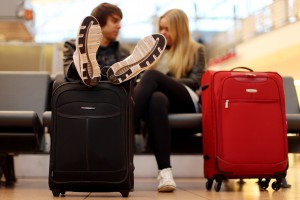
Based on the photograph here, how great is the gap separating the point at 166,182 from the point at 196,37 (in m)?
10.0

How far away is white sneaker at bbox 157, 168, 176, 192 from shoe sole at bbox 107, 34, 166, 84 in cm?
58

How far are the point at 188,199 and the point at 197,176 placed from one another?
210cm

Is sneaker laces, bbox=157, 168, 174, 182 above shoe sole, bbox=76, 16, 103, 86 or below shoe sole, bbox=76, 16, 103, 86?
below

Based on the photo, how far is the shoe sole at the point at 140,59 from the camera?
2.22m

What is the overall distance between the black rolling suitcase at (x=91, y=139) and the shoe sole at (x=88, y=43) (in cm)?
14

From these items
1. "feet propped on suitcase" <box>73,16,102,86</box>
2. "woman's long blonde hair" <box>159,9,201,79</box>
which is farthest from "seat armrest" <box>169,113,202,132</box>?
"feet propped on suitcase" <box>73,16,102,86</box>

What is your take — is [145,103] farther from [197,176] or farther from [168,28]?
[197,176]

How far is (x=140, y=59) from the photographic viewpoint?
2.22 m

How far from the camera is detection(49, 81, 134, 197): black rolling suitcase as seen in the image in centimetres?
223

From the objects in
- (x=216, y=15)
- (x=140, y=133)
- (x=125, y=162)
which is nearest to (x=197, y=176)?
(x=140, y=133)

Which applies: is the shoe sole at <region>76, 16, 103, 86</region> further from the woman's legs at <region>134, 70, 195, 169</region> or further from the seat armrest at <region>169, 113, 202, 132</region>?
the seat armrest at <region>169, 113, 202, 132</region>

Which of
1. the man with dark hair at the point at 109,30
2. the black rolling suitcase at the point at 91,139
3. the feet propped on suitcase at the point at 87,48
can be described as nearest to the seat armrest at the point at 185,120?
the man with dark hair at the point at 109,30

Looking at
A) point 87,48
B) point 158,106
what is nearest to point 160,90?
point 158,106

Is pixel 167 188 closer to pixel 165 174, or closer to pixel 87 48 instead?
pixel 165 174
